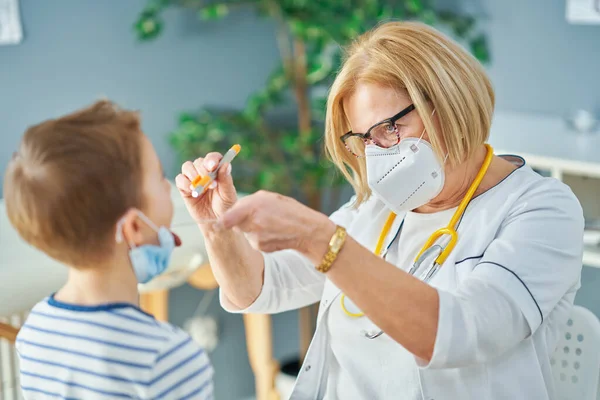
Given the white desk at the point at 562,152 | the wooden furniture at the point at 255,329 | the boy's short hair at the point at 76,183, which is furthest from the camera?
the wooden furniture at the point at 255,329

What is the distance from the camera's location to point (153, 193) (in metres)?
1.08

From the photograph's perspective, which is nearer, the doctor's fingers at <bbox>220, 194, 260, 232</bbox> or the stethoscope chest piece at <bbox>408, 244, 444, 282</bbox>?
the doctor's fingers at <bbox>220, 194, 260, 232</bbox>

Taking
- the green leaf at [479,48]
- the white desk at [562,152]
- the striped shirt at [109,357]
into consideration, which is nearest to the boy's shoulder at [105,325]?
the striped shirt at [109,357]

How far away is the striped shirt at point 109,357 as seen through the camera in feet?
3.30

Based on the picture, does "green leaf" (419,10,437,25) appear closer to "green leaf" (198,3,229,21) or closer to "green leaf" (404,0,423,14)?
"green leaf" (404,0,423,14)

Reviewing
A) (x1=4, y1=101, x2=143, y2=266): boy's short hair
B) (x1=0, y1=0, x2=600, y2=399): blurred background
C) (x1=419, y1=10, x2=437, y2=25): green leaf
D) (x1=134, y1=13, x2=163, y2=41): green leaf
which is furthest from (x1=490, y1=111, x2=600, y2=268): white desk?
(x1=4, y1=101, x2=143, y2=266): boy's short hair

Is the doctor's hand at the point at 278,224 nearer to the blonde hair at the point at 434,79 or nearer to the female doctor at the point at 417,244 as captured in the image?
the female doctor at the point at 417,244

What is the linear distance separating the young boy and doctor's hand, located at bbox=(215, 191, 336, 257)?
0.11 meters

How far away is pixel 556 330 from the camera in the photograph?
1396 mm

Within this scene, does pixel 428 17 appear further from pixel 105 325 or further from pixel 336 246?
pixel 105 325

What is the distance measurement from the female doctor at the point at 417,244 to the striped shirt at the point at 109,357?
0.20m

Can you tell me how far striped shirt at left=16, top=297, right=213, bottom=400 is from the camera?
3.30 feet

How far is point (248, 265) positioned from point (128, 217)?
1.72 ft

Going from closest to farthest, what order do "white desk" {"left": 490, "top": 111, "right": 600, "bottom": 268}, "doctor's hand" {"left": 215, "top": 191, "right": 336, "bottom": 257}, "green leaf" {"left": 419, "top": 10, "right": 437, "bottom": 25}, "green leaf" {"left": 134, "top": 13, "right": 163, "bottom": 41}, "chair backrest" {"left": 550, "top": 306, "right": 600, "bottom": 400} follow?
"doctor's hand" {"left": 215, "top": 191, "right": 336, "bottom": 257} < "chair backrest" {"left": 550, "top": 306, "right": 600, "bottom": 400} < "white desk" {"left": 490, "top": 111, "right": 600, "bottom": 268} < "green leaf" {"left": 134, "top": 13, "right": 163, "bottom": 41} < "green leaf" {"left": 419, "top": 10, "right": 437, "bottom": 25}
